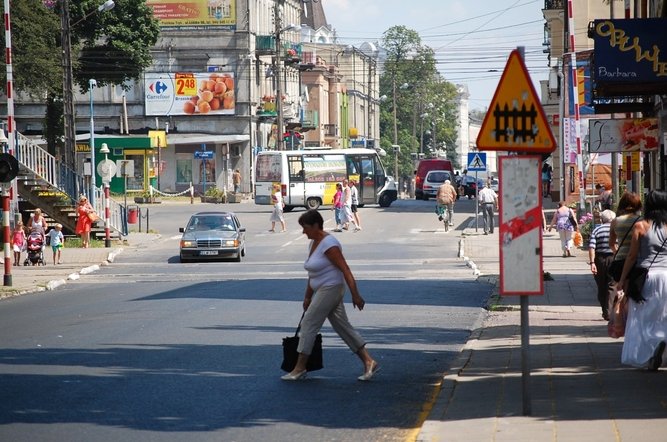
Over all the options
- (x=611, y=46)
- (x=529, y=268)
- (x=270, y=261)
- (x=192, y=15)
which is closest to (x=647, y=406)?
(x=529, y=268)

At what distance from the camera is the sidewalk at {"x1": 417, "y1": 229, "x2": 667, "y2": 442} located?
9.69 m

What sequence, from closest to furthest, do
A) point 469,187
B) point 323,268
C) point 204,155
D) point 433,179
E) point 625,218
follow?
point 323,268 < point 625,218 < point 433,179 < point 204,155 < point 469,187

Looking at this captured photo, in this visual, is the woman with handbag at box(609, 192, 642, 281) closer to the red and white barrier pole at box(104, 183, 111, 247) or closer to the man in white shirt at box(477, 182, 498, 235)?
the red and white barrier pole at box(104, 183, 111, 247)

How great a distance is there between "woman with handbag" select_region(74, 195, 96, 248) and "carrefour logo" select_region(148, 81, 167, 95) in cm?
4647

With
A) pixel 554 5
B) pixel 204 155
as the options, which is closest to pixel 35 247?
pixel 554 5

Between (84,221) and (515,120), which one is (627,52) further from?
(84,221)

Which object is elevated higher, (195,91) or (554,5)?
(554,5)

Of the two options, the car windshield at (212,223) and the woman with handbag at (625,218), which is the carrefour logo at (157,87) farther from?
the woman with handbag at (625,218)

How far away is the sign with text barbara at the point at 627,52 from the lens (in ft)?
62.4

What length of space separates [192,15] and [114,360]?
77018mm

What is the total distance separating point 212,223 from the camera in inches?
1529

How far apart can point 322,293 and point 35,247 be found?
25.0 metres

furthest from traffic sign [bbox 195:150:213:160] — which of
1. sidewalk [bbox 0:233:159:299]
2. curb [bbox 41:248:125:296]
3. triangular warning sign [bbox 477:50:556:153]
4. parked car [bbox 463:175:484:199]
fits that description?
triangular warning sign [bbox 477:50:556:153]

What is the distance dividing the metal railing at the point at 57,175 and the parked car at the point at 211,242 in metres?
7.63
